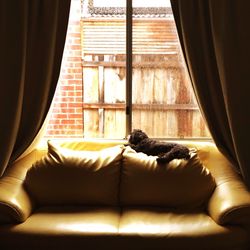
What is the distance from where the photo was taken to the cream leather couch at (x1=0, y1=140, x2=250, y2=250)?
7.52 feet

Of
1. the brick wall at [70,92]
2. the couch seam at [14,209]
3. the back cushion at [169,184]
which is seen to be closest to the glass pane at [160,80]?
the brick wall at [70,92]

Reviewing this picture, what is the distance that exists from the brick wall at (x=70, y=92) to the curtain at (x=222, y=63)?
82 cm

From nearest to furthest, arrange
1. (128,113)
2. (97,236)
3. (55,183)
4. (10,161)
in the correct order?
(97,236), (55,183), (10,161), (128,113)

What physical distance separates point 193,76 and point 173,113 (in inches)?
21.0

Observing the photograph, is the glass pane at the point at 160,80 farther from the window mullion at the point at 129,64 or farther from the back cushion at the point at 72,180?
the back cushion at the point at 72,180

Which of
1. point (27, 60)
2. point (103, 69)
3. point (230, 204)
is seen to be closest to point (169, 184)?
point (230, 204)

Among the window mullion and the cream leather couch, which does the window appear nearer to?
the window mullion

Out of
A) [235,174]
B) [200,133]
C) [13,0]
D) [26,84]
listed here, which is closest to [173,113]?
[200,133]

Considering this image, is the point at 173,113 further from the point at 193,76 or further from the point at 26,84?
the point at 26,84

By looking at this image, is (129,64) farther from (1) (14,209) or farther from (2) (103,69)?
(1) (14,209)

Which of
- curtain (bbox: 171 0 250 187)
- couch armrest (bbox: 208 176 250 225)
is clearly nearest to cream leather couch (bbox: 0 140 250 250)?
couch armrest (bbox: 208 176 250 225)

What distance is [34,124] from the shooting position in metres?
2.82

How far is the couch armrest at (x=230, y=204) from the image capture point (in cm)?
233

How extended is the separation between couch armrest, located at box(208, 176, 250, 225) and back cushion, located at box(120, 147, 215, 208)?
10 cm
